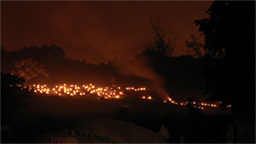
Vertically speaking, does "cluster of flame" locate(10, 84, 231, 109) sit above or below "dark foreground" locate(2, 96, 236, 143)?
above

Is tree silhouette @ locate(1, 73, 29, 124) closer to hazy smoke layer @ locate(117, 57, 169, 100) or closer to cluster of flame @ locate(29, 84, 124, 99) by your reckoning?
cluster of flame @ locate(29, 84, 124, 99)

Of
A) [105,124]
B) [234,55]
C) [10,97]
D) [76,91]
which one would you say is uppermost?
[234,55]

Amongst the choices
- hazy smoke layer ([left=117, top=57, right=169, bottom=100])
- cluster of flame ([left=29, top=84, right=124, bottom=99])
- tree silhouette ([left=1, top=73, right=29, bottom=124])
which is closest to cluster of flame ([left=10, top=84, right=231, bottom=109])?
cluster of flame ([left=29, top=84, right=124, bottom=99])

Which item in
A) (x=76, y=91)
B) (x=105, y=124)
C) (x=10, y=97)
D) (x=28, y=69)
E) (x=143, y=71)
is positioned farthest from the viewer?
(x=143, y=71)

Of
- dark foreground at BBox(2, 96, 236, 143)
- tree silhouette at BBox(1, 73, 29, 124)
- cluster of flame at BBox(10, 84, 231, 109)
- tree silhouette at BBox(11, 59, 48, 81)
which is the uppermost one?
tree silhouette at BBox(11, 59, 48, 81)

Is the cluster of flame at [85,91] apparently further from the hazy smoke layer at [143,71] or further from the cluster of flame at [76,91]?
the hazy smoke layer at [143,71]

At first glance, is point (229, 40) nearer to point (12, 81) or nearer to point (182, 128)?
point (182, 128)

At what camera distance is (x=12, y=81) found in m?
8.16

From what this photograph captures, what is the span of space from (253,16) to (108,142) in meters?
6.70

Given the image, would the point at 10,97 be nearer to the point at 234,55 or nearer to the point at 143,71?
the point at 234,55

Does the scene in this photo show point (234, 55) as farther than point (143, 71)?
No

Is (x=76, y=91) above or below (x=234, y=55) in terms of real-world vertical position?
below

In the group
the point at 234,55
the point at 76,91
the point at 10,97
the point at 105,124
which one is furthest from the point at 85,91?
the point at 234,55

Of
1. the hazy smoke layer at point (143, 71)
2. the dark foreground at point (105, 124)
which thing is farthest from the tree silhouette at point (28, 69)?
the hazy smoke layer at point (143, 71)
